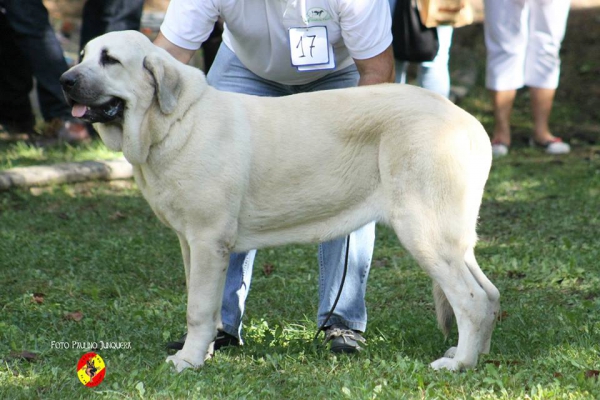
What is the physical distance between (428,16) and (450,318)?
8.71 feet

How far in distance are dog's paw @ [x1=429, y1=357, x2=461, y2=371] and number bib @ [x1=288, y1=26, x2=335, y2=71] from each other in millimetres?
1458

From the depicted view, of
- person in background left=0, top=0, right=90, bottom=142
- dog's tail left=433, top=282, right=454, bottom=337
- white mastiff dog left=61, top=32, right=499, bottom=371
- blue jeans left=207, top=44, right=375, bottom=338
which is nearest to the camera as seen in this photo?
white mastiff dog left=61, top=32, right=499, bottom=371

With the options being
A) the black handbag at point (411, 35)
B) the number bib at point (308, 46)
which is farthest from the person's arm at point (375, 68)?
the black handbag at point (411, 35)

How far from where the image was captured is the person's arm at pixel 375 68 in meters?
4.33

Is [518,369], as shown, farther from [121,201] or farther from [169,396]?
[121,201]

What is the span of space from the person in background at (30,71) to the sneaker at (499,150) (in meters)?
3.81

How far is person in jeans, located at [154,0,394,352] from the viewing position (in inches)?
169

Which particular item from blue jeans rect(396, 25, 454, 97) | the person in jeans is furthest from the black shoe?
blue jeans rect(396, 25, 454, 97)

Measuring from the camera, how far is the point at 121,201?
731cm

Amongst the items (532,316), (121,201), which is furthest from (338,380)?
(121,201)

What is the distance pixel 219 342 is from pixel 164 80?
50.9 inches

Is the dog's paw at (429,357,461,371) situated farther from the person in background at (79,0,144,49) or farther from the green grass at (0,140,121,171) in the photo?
the person in background at (79,0,144,49)

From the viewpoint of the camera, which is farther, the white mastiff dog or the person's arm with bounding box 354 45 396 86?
the person's arm with bounding box 354 45 396 86

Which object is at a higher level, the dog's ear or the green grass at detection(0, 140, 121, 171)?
the dog's ear
